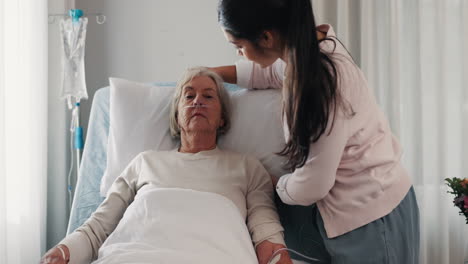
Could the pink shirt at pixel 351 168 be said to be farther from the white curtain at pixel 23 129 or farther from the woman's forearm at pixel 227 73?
the white curtain at pixel 23 129

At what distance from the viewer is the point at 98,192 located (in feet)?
6.74

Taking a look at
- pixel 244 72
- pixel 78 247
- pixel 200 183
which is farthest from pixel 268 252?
pixel 244 72

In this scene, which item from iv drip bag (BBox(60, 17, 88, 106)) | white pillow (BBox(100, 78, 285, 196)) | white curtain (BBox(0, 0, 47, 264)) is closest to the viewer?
white pillow (BBox(100, 78, 285, 196))

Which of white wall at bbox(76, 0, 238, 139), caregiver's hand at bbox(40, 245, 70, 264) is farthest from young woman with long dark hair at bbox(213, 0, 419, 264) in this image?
white wall at bbox(76, 0, 238, 139)

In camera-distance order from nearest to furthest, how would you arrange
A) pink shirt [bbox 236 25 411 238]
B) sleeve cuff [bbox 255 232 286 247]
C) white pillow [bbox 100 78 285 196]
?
pink shirt [bbox 236 25 411 238], sleeve cuff [bbox 255 232 286 247], white pillow [bbox 100 78 285 196]

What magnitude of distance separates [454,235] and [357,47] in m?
0.92

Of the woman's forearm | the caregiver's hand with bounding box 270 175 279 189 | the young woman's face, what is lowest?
the caregiver's hand with bounding box 270 175 279 189

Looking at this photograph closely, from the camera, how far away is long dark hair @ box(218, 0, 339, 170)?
1253 mm

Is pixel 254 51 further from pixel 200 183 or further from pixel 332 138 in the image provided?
pixel 200 183

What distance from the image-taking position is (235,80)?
6.79 feet

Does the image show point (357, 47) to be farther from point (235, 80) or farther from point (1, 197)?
point (1, 197)

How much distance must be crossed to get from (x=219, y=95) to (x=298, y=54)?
2.50 ft

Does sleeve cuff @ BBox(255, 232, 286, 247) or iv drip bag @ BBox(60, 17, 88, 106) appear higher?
iv drip bag @ BBox(60, 17, 88, 106)

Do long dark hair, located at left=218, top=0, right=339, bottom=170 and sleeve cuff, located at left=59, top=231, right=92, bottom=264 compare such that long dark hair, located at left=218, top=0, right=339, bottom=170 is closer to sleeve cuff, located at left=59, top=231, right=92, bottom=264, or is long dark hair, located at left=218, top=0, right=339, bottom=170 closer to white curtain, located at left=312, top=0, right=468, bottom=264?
sleeve cuff, located at left=59, top=231, right=92, bottom=264
